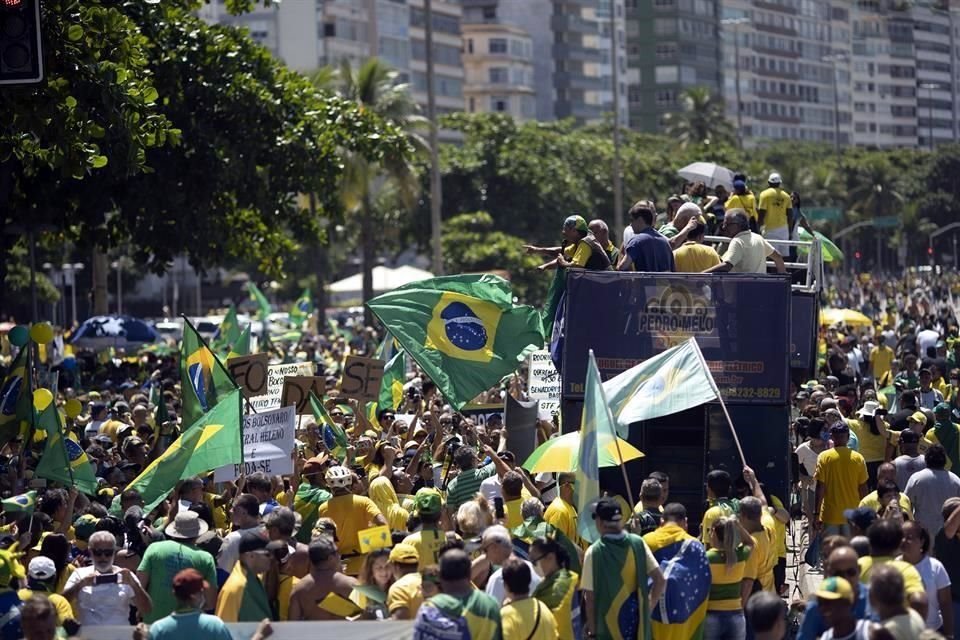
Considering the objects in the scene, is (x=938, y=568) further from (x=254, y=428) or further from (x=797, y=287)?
(x=797, y=287)

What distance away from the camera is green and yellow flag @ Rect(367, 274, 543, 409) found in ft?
50.3

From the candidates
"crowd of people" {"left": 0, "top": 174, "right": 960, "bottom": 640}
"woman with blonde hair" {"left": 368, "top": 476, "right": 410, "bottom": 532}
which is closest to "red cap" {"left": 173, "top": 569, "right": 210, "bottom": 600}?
"crowd of people" {"left": 0, "top": 174, "right": 960, "bottom": 640}

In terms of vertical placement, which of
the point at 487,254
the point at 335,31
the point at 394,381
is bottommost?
the point at 394,381

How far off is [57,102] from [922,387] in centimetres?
895

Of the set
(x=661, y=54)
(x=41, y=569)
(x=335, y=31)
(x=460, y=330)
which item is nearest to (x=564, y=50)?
(x=661, y=54)

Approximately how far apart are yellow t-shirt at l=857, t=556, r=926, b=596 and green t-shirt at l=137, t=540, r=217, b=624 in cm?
337

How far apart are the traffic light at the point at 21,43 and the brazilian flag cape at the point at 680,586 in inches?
212

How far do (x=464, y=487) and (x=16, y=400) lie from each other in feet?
15.2

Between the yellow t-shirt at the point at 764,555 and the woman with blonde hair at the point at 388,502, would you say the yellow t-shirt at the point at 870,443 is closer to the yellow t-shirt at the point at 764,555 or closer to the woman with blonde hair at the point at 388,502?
the woman with blonde hair at the point at 388,502

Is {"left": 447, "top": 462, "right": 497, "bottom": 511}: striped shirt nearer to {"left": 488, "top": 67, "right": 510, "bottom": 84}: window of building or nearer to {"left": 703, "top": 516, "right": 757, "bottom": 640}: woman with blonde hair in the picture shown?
{"left": 703, "top": 516, "right": 757, "bottom": 640}: woman with blonde hair

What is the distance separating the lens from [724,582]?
422 inches

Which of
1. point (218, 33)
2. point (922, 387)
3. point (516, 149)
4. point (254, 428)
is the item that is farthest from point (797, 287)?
point (516, 149)

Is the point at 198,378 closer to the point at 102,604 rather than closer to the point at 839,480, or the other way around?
the point at 839,480

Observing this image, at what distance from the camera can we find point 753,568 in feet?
35.7
